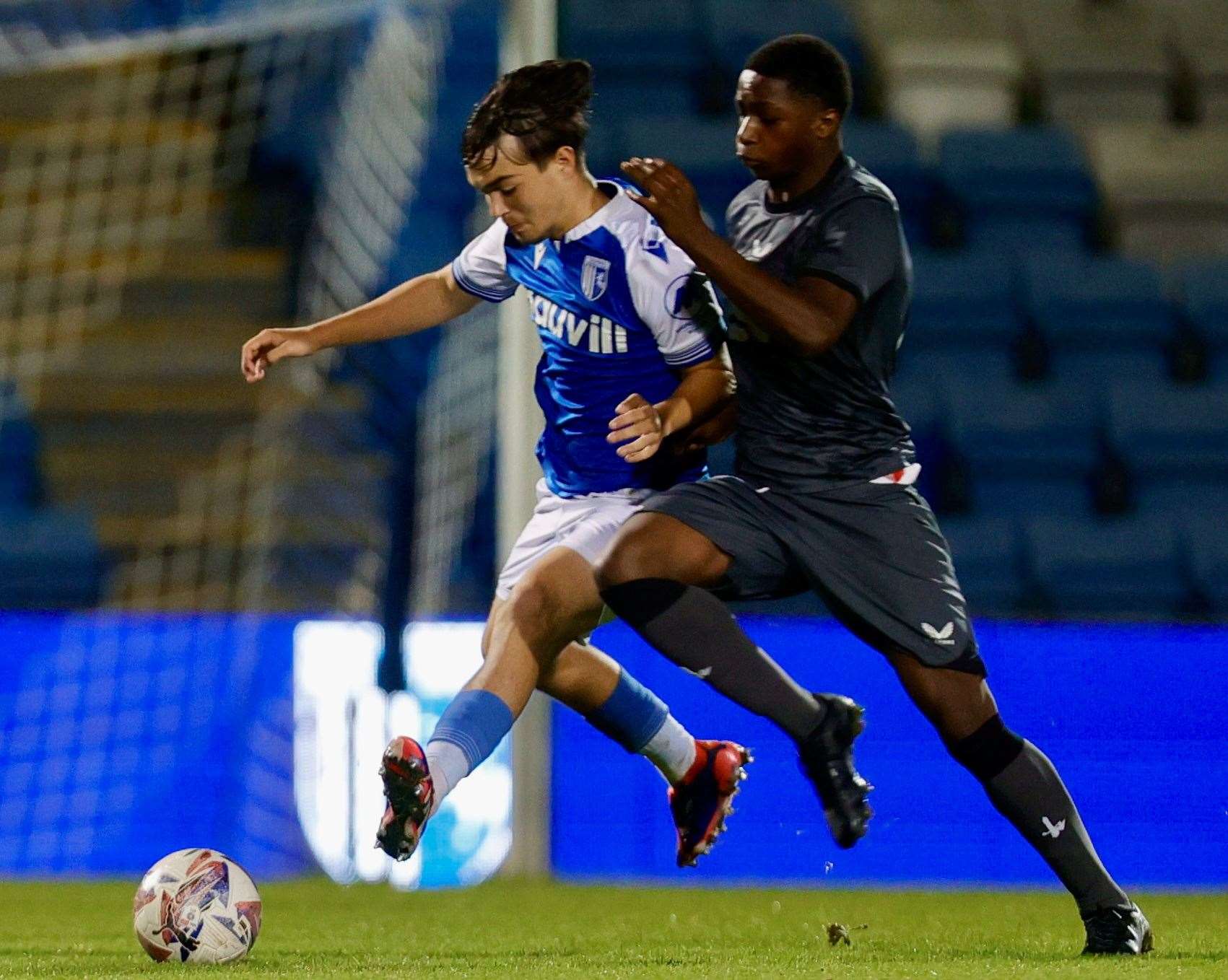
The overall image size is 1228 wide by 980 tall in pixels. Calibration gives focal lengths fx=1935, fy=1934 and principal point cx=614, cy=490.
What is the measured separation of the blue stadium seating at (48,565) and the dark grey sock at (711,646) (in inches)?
215

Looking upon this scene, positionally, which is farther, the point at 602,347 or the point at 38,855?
the point at 38,855

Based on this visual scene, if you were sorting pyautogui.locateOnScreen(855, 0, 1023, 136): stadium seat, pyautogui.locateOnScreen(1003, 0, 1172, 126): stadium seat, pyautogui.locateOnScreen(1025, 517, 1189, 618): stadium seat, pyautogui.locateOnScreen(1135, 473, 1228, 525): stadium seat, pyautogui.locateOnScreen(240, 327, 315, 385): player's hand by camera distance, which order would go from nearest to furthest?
pyautogui.locateOnScreen(240, 327, 315, 385): player's hand, pyautogui.locateOnScreen(1025, 517, 1189, 618): stadium seat, pyautogui.locateOnScreen(1135, 473, 1228, 525): stadium seat, pyautogui.locateOnScreen(855, 0, 1023, 136): stadium seat, pyautogui.locateOnScreen(1003, 0, 1172, 126): stadium seat

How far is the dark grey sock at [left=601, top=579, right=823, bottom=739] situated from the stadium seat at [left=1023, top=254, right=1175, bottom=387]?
6410 mm

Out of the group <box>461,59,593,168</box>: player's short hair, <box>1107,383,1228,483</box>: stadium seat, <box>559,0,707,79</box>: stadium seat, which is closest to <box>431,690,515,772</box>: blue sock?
<box>461,59,593,168</box>: player's short hair

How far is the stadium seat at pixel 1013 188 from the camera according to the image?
10250 mm

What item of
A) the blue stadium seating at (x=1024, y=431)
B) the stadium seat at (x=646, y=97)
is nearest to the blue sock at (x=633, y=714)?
the blue stadium seating at (x=1024, y=431)

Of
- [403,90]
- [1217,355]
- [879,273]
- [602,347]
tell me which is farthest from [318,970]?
[1217,355]

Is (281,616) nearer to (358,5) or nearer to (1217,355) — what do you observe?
(358,5)

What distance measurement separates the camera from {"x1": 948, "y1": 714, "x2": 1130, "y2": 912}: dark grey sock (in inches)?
140

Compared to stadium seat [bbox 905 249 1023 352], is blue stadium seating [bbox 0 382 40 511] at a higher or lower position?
lower

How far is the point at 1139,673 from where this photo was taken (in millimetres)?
6445

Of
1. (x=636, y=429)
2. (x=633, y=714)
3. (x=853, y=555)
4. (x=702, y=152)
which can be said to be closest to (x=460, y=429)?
(x=702, y=152)

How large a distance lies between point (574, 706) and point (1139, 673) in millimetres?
2981

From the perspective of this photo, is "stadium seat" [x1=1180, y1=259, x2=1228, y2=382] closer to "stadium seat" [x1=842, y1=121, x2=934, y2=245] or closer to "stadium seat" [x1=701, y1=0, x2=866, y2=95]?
"stadium seat" [x1=842, y1=121, x2=934, y2=245]
